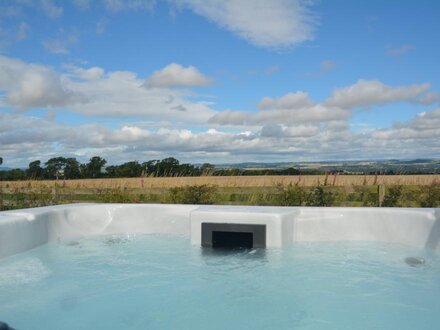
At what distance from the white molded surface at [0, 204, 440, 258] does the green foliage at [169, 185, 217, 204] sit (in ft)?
6.80

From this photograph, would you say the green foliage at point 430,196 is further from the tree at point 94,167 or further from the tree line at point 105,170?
the tree at point 94,167

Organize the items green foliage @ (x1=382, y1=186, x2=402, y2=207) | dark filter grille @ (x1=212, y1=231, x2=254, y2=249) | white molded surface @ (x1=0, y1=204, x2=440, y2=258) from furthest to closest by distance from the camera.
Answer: green foliage @ (x1=382, y1=186, x2=402, y2=207)
dark filter grille @ (x1=212, y1=231, x2=254, y2=249)
white molded surface @ (x1=0, y1=204, x2=440, y2=258)

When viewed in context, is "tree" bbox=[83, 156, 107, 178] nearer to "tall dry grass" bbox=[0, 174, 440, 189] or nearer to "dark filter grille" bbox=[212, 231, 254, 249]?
"tall dry grass" bbox=[0, 174, 440, 189]

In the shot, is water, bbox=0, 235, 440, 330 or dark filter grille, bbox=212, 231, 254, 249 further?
dark filter grille, bbox=212, 231, 254, 249

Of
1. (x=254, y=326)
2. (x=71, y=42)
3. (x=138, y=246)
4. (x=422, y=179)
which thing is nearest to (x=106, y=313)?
(x=254, y=326)

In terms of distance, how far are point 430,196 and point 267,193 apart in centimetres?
231

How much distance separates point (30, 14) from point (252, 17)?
306cm

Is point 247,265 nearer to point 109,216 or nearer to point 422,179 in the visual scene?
point 109,216

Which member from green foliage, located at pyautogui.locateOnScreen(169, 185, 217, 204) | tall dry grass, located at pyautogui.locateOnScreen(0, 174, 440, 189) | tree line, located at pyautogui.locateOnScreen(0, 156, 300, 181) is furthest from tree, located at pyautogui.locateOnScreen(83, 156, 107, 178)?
green foliage, located at pyautogui.locateOnScreen(169, 185, 217, 204)

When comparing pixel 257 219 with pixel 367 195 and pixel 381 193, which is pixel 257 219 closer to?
pixel 381 193

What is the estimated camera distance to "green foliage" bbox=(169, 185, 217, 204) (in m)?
6.57

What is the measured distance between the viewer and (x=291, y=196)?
6.21m

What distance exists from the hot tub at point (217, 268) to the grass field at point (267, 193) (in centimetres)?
214

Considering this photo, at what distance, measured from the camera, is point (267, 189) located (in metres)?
6.60
